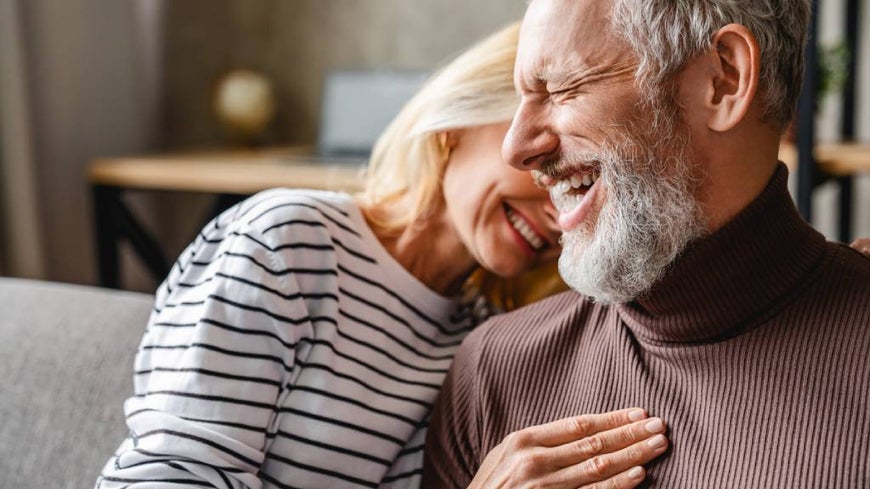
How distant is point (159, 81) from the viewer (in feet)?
10.9

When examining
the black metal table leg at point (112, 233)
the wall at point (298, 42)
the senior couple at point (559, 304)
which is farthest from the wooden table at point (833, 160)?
the black metal table leg at point (112, 233)

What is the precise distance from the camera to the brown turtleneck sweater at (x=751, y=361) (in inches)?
33.6

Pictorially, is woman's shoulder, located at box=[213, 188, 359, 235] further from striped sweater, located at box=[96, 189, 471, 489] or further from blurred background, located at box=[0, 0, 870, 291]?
blurred background, located at box=[0, 0, 870, 291]

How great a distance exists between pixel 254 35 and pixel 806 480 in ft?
8.84

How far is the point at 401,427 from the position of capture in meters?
1.19

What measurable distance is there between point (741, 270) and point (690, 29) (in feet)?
0.78

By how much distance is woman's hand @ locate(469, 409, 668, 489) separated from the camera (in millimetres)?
940

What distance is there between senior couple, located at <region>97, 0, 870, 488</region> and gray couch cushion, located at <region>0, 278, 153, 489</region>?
186 millimetres

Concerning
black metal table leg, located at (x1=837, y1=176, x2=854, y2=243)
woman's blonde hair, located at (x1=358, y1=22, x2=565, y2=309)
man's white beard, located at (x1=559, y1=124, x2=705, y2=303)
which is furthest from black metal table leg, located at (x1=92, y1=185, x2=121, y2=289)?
man's white beard, located at (x1=559, y1=124, x2=705, y2=303)

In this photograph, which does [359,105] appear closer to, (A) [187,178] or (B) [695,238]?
(A) [187,178]

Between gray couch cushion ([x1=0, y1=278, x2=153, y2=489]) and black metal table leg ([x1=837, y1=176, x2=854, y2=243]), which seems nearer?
gray couch cushion ([x1=0, y1=278, x2=153, y2=489])

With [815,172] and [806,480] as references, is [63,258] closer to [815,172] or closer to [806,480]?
[815,172]

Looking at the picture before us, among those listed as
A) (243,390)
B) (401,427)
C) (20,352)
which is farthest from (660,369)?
(20,352)

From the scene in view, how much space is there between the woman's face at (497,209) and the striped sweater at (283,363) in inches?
4.5
